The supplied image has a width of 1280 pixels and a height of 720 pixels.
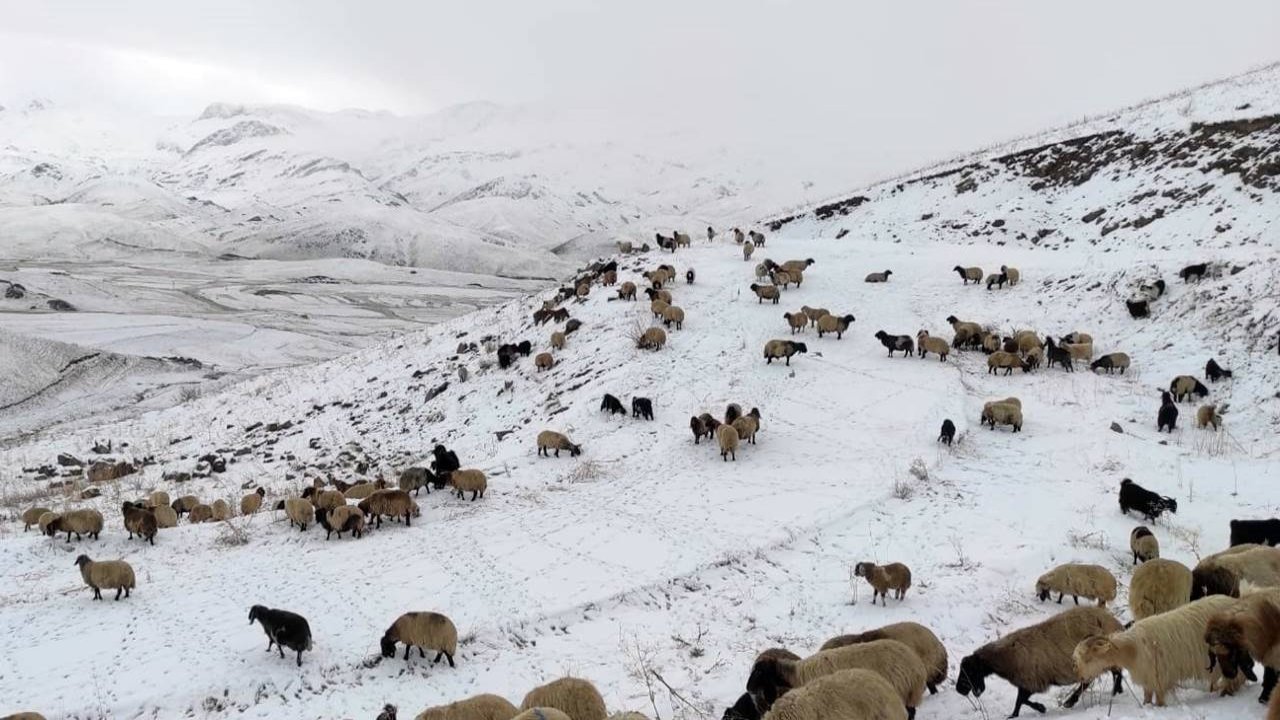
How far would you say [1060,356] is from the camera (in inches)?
820

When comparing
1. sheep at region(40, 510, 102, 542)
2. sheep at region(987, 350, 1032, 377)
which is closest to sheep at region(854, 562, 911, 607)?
sheep at region(987, 350, 1032, 377)

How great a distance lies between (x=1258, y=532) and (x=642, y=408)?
13.4m

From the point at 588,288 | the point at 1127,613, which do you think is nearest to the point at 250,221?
the point at 588,288

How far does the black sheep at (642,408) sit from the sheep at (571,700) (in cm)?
1304

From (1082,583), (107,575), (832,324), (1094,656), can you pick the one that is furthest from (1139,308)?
(107,575)

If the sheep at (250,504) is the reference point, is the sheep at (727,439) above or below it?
above

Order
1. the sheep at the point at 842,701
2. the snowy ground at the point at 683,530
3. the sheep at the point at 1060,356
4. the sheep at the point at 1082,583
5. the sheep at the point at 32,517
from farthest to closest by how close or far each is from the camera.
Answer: the sheep at the point at 1060,356 → the sheep at the point at 32,517 → the snowy ground at the point at 683,530 → the sheep at the point at 1082,583 → the sheep at the point at 842,701

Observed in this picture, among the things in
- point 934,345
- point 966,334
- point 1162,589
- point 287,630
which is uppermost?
point 966,334

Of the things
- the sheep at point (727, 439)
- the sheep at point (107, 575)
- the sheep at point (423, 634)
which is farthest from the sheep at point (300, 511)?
the sheep at point (727, 439)

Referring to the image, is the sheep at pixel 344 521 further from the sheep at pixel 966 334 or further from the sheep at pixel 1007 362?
the sheep at pixel 966 334

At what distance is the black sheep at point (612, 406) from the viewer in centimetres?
2080

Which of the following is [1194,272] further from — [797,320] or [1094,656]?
[1094,656]

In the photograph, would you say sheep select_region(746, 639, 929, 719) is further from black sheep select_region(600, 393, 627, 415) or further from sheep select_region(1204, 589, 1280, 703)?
black sheep select_region(600, 393, 627, 415)

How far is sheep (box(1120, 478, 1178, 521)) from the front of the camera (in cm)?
1224
